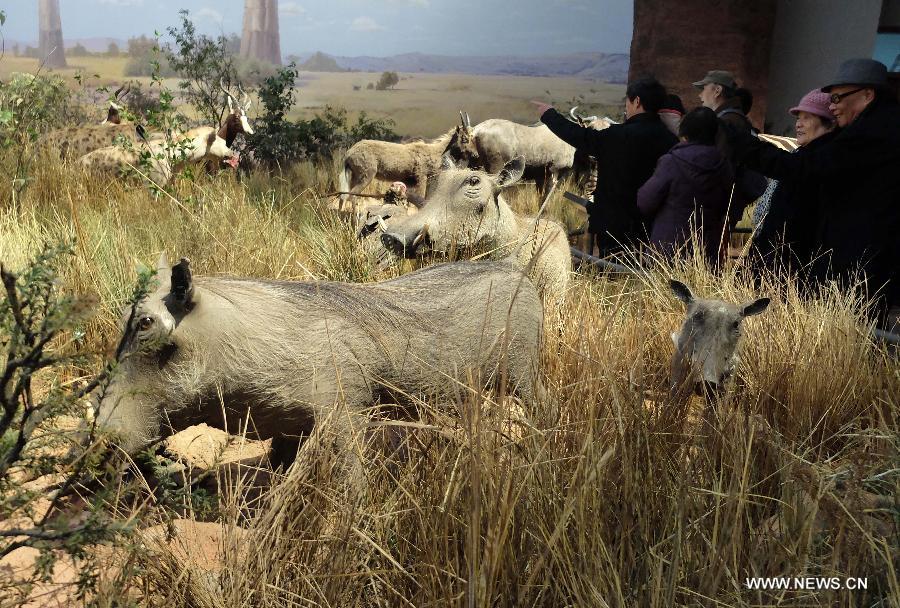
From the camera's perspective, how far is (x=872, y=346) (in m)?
3.82

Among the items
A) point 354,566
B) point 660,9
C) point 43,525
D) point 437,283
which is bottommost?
point 354,566

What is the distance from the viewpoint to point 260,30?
37.9 feet

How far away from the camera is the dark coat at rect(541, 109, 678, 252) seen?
551 cm

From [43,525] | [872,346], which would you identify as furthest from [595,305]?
[43,525]

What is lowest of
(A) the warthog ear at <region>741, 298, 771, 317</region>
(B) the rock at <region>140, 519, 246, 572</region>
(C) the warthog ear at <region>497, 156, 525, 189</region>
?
(B) the rock at <region>140, 519, 246, 572</region>

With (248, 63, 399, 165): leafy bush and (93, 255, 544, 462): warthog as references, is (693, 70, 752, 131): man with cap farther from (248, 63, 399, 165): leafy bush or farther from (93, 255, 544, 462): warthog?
(248, 63, 399, 165): leafy bush

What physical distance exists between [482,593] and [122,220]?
4.32 meters

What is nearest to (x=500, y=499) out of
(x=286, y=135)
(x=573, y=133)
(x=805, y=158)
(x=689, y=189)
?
(x=805, y=158)

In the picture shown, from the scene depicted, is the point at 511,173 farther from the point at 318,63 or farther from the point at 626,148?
the point at 318,63

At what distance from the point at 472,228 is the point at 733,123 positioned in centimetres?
191

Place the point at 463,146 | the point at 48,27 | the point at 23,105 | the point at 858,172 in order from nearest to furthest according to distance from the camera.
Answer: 1. the point at 858,172
2. the point at 23,105
3. the point at 463,146
4. the point at 48,27

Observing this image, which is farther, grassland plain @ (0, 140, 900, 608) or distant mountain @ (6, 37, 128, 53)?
distant mountain @ (6, 37, 128, 53)

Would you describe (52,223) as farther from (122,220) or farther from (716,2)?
(716,2)

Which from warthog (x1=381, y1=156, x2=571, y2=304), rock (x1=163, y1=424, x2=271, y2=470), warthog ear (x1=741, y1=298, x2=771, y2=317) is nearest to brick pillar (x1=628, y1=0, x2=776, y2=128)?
warthog (x1=381, y1=156, x2=571, y2=304)
